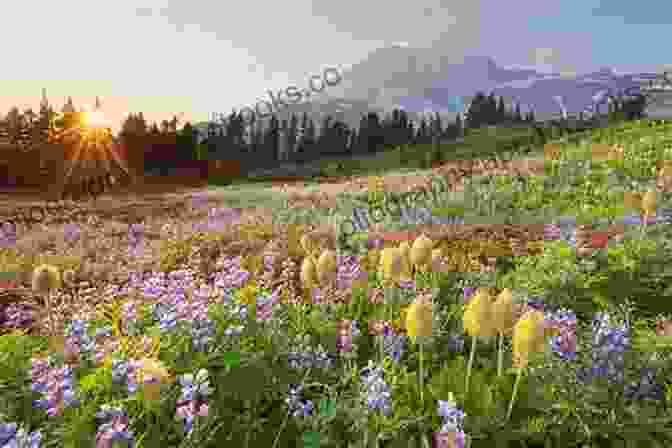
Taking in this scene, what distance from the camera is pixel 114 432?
1.80 meters

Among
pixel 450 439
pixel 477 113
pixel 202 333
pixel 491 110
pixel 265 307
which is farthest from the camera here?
pixel 491 110

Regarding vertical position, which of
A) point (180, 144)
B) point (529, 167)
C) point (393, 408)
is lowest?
point (393, 408)

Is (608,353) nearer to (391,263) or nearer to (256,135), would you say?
(391,263)

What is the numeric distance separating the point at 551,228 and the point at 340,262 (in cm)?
405

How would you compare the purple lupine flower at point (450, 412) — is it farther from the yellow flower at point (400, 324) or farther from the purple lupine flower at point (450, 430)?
the yellow flower at point (400, 324)

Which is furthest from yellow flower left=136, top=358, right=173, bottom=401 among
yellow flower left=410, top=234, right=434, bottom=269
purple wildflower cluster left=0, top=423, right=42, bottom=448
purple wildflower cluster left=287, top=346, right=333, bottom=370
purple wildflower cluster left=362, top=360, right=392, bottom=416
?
yellow flower left=410, top=234, right=434, bottom=269

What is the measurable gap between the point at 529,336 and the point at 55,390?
2.06 meters

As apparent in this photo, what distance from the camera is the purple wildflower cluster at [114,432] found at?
1.81m

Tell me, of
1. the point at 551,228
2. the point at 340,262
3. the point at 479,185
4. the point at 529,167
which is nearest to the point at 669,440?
the point at 340,262

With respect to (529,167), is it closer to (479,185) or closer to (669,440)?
(479,185)

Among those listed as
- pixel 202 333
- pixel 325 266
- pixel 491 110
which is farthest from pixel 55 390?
pixel 491 110

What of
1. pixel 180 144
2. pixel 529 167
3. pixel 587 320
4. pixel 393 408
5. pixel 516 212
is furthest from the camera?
pixel 180 144

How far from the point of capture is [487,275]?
17.8 ft

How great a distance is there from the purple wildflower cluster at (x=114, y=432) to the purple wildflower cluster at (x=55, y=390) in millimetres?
191
